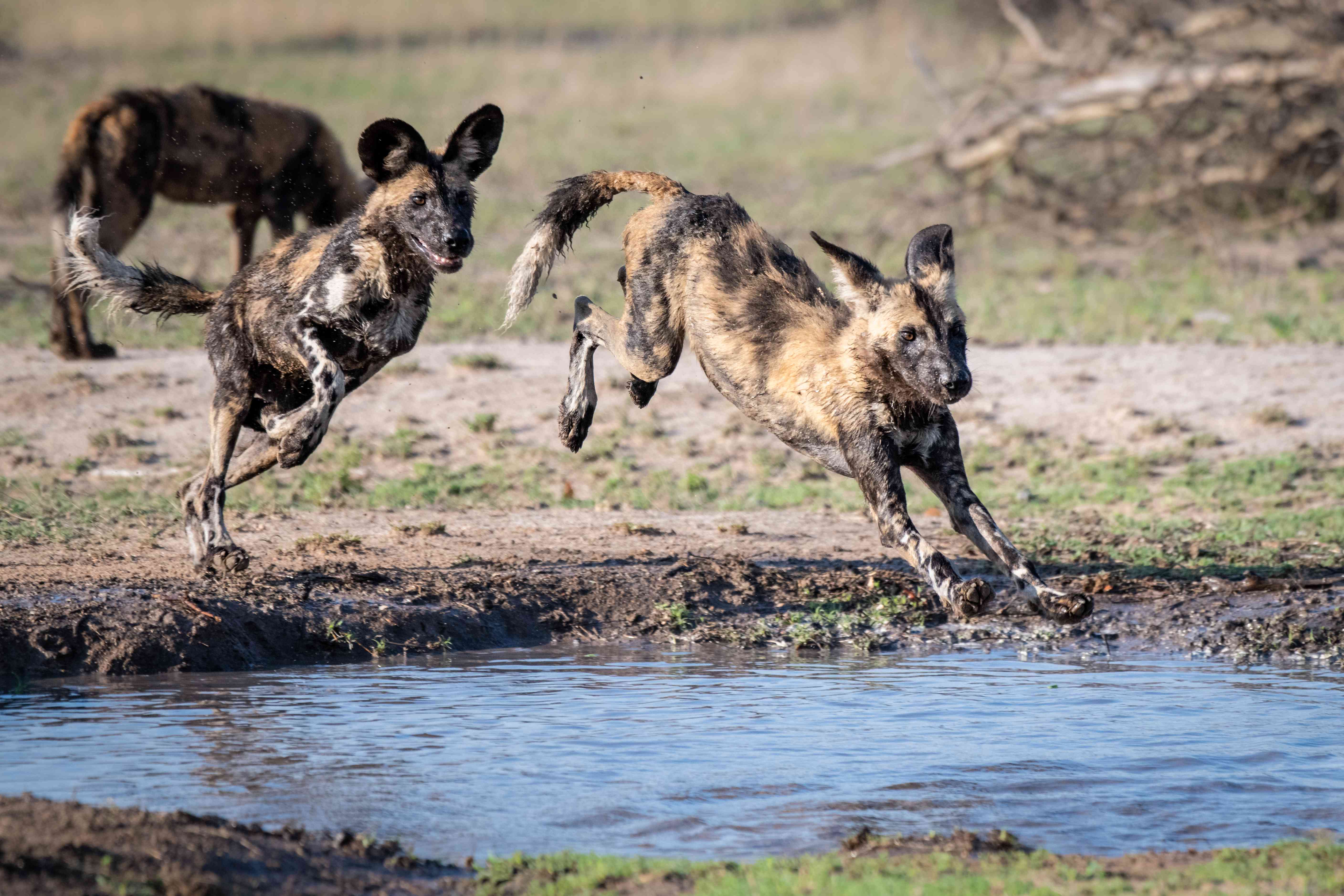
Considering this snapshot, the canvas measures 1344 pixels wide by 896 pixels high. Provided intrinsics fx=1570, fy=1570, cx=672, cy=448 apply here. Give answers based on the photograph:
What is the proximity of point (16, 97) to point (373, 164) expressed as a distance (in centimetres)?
1672

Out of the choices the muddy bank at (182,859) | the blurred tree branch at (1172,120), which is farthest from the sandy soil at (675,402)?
the muddy bank at (182,859)

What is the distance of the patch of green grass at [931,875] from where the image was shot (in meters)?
3.29

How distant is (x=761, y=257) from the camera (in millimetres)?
6070

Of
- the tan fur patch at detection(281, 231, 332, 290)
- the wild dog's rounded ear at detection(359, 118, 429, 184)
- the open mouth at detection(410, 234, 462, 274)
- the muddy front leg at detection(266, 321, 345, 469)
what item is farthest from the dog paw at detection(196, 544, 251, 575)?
the wild dog's rounded ear at detection(359, 118, 429, 184)

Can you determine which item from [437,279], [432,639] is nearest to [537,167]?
[437,279]

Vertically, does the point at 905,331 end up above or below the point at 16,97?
below

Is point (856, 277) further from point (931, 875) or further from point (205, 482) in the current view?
point (205, 482)

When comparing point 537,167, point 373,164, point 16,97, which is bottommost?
point 373,164

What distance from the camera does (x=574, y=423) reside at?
6.58 meters

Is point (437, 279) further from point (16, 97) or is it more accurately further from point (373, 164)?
point (16, 97)

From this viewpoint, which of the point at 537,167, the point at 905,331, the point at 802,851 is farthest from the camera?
the point at 537,167

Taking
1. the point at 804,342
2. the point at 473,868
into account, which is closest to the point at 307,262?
the point at 804,342

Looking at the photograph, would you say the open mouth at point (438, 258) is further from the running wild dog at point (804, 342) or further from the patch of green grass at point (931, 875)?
the patch of green grass at point (931, 875)

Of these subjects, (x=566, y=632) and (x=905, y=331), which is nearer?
(x=905, y=331)
